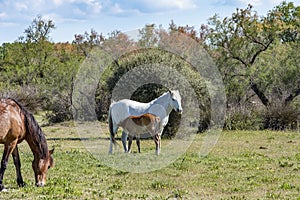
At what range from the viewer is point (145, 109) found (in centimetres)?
1391

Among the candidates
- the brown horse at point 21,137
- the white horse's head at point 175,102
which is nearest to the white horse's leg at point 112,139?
the white horse's head at point 175,102

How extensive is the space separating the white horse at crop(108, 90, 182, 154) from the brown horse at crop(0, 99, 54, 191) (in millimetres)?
5293

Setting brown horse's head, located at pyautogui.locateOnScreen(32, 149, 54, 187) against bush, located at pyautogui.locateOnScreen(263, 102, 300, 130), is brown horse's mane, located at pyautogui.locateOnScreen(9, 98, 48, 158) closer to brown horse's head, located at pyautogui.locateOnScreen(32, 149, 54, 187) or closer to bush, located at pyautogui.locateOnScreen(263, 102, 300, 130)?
brown horse's head, located at pyautogui.locateOnScreen(32, 149, 54, 187)

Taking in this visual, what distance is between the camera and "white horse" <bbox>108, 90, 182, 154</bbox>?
13562 millimetres

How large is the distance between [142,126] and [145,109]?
873mm

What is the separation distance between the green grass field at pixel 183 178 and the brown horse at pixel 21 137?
325 millimetres

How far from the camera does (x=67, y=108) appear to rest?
24141 mm

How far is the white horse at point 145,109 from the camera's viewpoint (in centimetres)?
1356

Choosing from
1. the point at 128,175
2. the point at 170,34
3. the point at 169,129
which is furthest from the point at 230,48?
the point at 128,175

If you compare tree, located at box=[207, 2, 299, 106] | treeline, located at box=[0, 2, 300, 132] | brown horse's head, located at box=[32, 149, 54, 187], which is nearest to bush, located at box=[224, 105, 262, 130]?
treeline, located at box=[0, 2, 300, 132]

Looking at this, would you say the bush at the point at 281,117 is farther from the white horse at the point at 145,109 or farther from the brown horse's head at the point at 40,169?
the brown horse's head at the point at 40,169

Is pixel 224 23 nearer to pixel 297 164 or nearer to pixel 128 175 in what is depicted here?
pixel 297 164

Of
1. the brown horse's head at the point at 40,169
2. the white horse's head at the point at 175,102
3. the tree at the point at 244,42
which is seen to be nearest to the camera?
the brown horse's head at the point at 40,169

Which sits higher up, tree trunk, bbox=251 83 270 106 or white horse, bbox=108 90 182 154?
tree trunk, bbox=251 83 270 106
